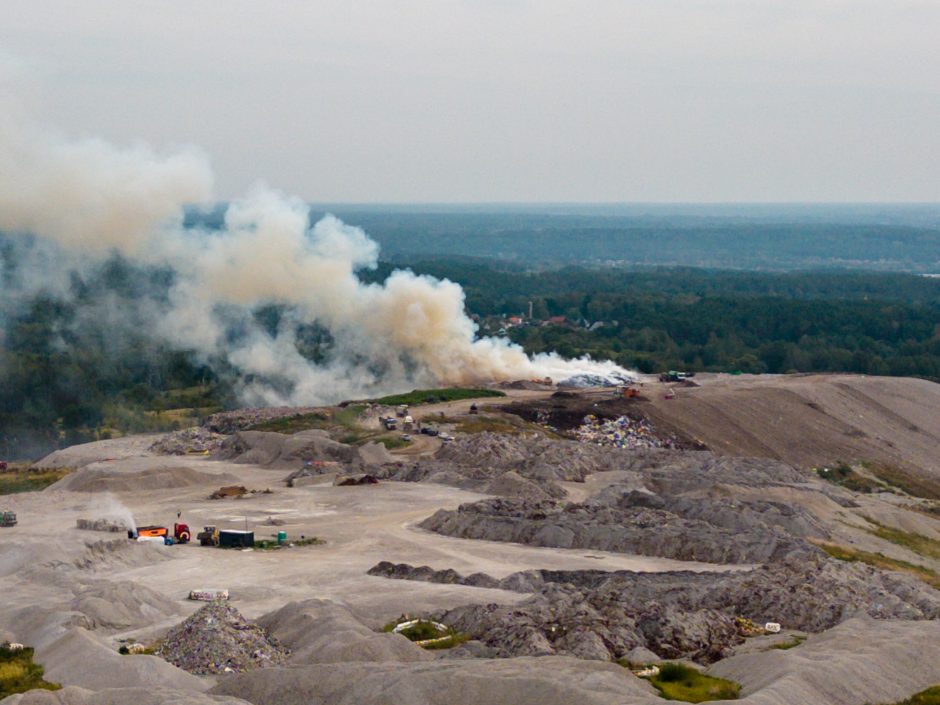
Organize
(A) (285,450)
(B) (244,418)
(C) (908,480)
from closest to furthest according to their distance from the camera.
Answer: (A) (285,450), (C) (908,480), (B) (244,418)

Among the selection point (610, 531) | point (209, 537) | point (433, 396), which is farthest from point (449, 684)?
point (433, 396)

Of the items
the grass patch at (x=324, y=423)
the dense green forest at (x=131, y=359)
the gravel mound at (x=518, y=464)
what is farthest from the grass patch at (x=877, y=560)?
the dense green forest at (x=131, y=359)

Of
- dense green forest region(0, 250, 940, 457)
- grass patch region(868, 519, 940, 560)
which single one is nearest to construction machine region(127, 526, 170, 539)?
grass patch region(868, 519, 940, 560)

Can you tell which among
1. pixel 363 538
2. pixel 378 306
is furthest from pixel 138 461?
pixel 378 306

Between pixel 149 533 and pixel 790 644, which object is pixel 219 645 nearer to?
pixel 790 644

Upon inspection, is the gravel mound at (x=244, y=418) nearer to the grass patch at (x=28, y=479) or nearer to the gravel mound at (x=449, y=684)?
the grass patch at (x=28, y=479)
